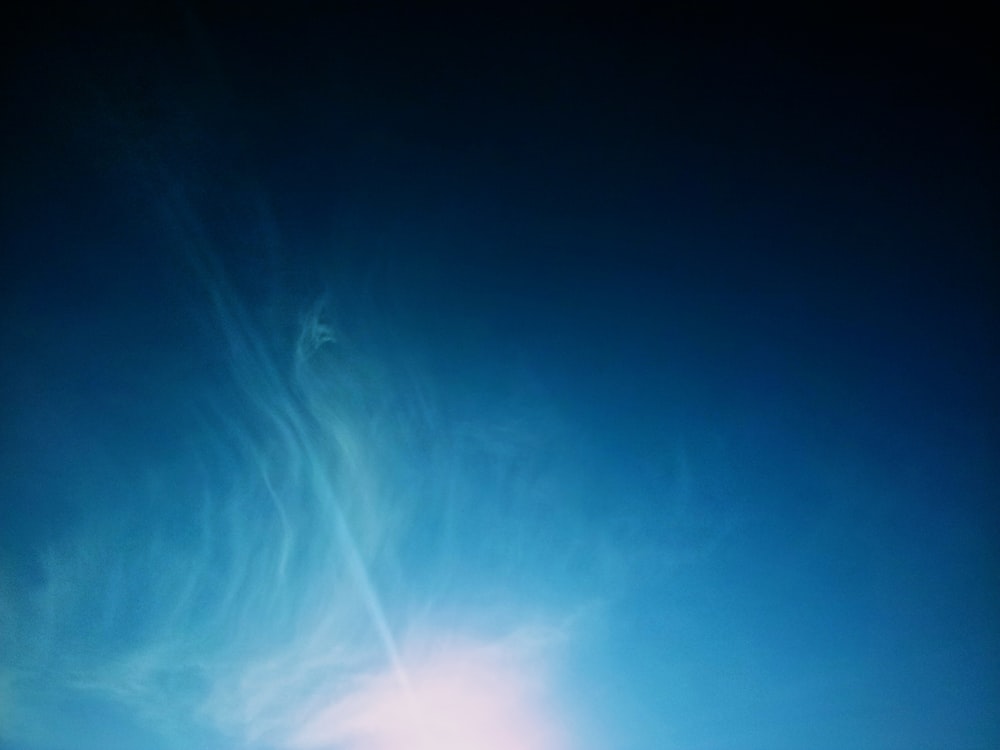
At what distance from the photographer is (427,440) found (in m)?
5.02

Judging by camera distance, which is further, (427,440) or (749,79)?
(427,440)

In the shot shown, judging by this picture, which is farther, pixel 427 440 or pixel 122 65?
pixel 427 440

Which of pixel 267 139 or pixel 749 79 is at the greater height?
pixel 267 139

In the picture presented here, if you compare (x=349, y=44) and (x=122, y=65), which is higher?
(x=122, y=65)

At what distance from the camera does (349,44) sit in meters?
4.66

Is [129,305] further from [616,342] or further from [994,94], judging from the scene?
[994,94]

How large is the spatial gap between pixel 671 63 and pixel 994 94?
1.94 metres

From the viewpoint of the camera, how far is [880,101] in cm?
468

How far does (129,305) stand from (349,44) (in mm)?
2112

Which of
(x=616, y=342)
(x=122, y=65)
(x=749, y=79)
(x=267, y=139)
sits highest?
(x=122, y=65)

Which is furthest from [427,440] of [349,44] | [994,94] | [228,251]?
[994,94]

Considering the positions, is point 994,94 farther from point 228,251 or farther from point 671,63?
point 228,251

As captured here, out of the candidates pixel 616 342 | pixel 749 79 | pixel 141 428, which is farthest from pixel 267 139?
pixel 749 79

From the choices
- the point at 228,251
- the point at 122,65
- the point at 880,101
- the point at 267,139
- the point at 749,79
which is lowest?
the point at 880,101
